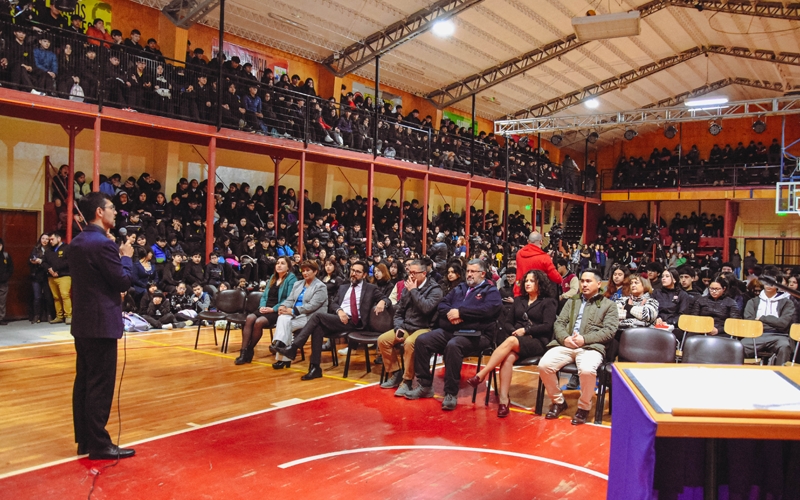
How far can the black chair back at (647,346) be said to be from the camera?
16.9 feet

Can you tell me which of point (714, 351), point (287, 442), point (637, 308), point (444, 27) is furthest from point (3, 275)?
point (444, 27)

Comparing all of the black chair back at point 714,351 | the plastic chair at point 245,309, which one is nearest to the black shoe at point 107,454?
the plastic chair at point 245,309

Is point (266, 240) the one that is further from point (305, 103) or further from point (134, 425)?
point (134, 425)

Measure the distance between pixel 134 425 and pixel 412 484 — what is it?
235 centimetres

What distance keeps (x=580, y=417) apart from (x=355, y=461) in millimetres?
2076

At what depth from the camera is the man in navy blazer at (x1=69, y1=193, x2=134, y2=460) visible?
12.6 feet

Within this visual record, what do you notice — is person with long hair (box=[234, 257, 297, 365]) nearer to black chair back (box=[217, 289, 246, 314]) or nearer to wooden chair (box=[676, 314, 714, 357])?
black chair back (box=[217, 289, 246, 314])

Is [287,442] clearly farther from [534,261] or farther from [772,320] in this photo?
[772,320]

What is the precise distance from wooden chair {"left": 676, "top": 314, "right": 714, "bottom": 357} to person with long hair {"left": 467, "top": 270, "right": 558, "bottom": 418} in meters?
1.83

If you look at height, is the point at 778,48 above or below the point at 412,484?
above

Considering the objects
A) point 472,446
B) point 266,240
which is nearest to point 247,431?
point 472,446

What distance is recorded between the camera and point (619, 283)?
678 cm

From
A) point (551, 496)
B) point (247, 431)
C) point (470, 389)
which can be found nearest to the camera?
point (551, 496)

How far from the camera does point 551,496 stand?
3484 mm
